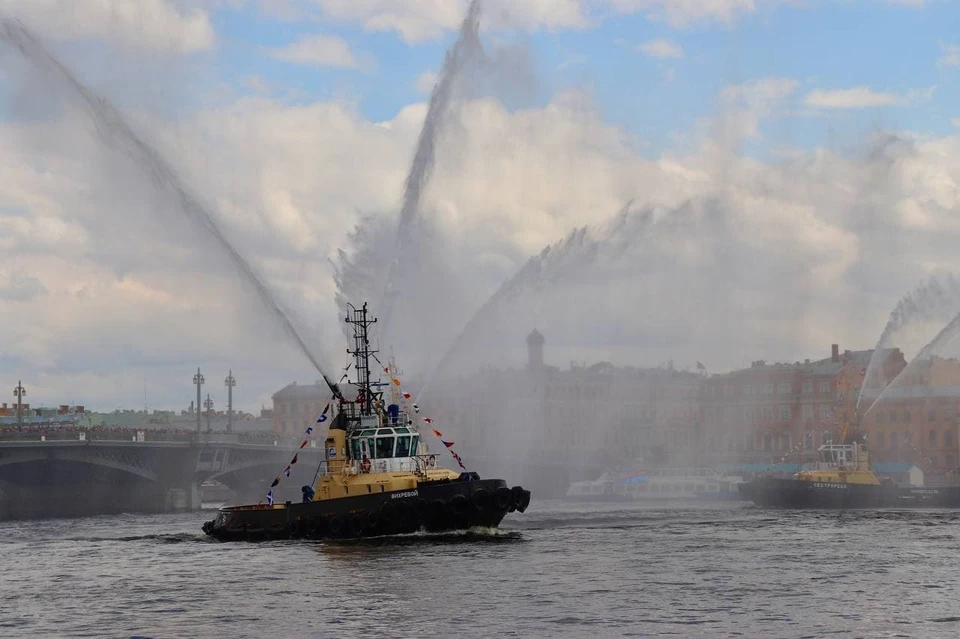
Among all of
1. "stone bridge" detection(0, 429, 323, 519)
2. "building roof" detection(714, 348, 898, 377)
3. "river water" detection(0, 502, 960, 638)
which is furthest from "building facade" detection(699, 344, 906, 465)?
"river water" detection(0, 502, 960, 638)

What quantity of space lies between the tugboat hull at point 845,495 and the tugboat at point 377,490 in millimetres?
42259

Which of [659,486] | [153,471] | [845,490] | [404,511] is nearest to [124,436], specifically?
[153,471]

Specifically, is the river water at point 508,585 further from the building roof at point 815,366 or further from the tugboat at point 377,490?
the building roof at point 815,366

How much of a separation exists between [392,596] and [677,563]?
13033mm

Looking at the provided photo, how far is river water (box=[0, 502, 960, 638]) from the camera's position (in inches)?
1394

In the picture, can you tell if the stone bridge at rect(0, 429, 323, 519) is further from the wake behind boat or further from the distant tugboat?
the distant tugboat

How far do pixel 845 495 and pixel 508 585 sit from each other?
57863 mm

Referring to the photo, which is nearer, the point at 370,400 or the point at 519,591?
the point at 519,591

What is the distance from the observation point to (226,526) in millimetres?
62250

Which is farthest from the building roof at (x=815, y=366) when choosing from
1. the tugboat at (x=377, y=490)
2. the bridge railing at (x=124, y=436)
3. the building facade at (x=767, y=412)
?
the tugboat at (x=377, y=490)

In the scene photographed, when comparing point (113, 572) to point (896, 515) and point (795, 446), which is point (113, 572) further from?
point (795, 446)

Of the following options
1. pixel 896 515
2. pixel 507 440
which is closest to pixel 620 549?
pixel 896 515

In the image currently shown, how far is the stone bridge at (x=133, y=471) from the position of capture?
117 m

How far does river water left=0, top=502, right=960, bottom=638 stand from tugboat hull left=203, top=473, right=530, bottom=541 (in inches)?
26.7
